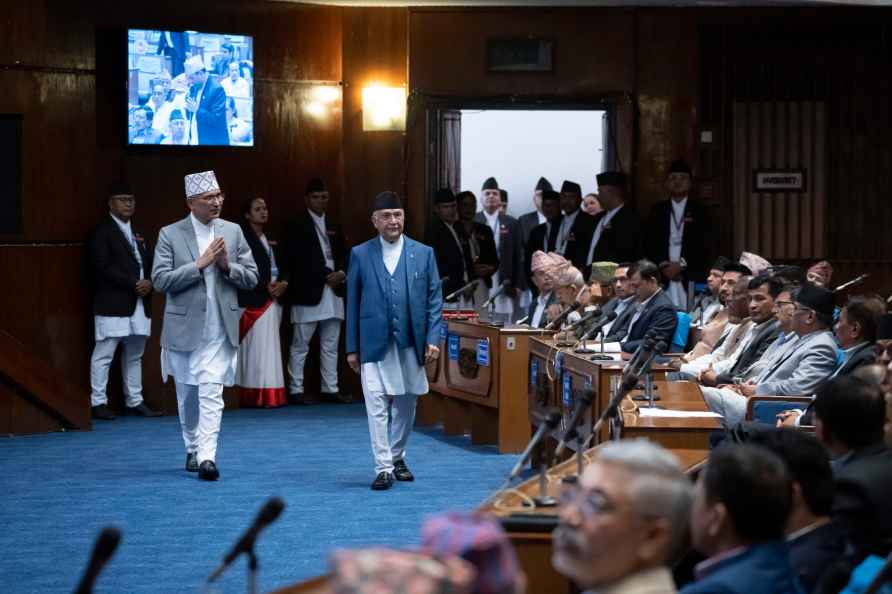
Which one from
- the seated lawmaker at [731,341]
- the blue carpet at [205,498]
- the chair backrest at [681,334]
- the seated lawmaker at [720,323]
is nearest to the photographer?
the blue carpet at [205,498]

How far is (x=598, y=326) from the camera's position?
31.3ft

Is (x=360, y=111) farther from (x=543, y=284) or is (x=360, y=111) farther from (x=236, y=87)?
(x=543, y=284)

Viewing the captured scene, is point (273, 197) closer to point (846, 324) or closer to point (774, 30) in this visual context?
point (774, 30)

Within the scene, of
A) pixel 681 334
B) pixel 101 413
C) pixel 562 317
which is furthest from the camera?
pixel 101 413

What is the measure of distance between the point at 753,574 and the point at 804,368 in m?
4.10

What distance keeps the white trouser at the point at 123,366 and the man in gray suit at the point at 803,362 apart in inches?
228

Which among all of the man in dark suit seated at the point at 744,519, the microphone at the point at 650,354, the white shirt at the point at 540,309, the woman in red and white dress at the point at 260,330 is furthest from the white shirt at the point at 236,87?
the man in dark suit seated at the point at 744,519

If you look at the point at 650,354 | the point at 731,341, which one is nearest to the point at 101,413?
the point at 731,341

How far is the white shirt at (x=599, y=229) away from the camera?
1230 cm

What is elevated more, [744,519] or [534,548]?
[744,519]

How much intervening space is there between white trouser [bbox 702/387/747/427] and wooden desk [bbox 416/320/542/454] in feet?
9.27

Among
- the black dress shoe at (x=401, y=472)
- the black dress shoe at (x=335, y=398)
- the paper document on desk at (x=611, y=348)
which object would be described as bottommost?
the black dress shoe at (x=335, y=398)

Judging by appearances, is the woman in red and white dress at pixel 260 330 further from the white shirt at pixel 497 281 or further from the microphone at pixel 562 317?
the microphone at pixel 562 317

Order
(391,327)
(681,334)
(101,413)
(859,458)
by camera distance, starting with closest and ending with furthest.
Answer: (859,458)
(391,327)
(681,334)
(101,413)
